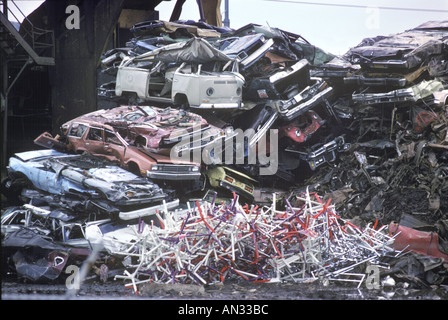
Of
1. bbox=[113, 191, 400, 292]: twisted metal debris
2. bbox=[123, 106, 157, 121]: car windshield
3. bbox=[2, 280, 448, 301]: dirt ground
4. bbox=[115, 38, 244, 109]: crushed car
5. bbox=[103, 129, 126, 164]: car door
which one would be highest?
bbox=[115, 38, 244, 109]: crushed car

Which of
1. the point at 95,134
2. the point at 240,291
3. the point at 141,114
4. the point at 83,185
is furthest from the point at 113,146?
the point at 240,291

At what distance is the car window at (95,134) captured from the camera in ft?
30.2

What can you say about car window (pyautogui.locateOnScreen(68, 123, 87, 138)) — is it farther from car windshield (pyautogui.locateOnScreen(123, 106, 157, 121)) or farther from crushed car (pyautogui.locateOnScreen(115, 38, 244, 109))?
crushed car (pyautogui.locateOnScreen(115, 38, 244, 109))

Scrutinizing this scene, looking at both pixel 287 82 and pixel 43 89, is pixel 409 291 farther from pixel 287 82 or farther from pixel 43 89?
pixel 43 89

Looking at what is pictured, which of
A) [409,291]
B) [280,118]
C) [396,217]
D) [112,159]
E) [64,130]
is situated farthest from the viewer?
[280,118]

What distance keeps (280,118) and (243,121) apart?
2.59 ft

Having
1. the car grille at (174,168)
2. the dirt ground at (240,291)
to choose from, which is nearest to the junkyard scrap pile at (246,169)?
the car grille at (174,168)

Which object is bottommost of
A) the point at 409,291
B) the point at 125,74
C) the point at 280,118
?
the point at 409,291

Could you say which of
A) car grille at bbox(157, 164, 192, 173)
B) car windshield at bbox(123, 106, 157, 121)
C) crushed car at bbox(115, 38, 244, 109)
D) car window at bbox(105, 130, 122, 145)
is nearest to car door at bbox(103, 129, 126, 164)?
car window at bbox(105, 130, 122, 145)

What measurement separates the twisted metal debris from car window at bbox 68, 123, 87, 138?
11.3ft

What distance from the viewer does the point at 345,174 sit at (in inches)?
384

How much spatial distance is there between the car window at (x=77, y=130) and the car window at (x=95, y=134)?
0.54 feet

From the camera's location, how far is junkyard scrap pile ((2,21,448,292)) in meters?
6.40
